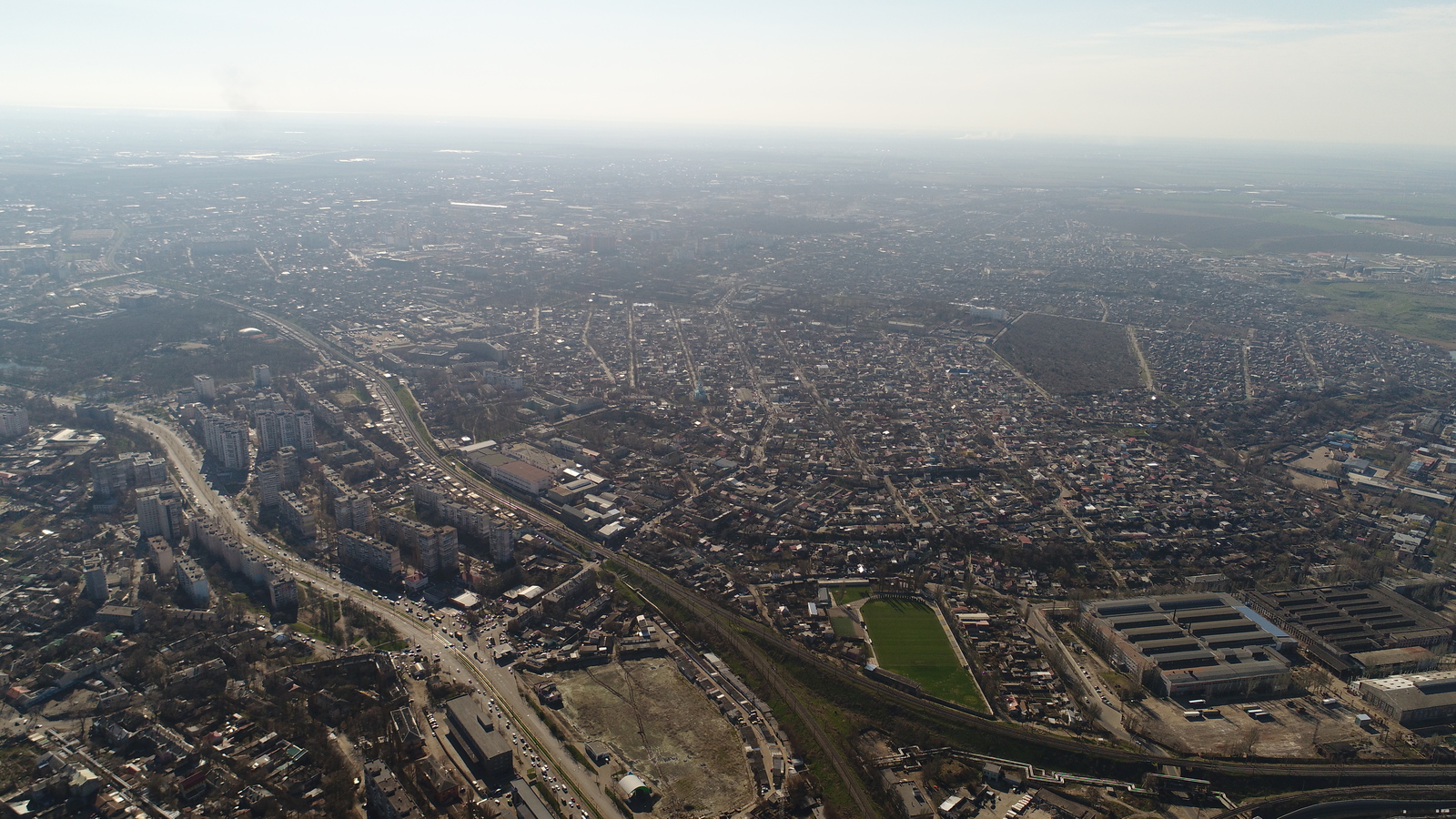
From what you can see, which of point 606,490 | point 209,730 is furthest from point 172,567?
point 606,490

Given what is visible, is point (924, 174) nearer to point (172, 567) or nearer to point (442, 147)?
point (442, 147)

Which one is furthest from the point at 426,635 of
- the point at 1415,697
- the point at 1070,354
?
the point at 1070,354

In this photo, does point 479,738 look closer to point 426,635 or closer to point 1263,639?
point 426,635

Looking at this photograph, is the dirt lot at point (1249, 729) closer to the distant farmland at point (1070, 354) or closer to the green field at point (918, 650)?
the green field at point (918, 650)

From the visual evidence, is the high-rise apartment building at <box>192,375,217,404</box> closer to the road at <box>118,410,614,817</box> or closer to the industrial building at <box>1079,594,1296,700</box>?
the road at <box>118,410,614,817</box>

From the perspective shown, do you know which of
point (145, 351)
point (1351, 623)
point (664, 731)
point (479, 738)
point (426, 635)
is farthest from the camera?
point (145, 351)

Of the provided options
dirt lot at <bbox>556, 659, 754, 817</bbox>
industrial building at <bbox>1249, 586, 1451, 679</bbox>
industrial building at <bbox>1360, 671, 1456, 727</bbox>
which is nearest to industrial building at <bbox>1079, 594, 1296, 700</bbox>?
industrial building at <bbox>1249, 586, 1451, 679</bbox>
